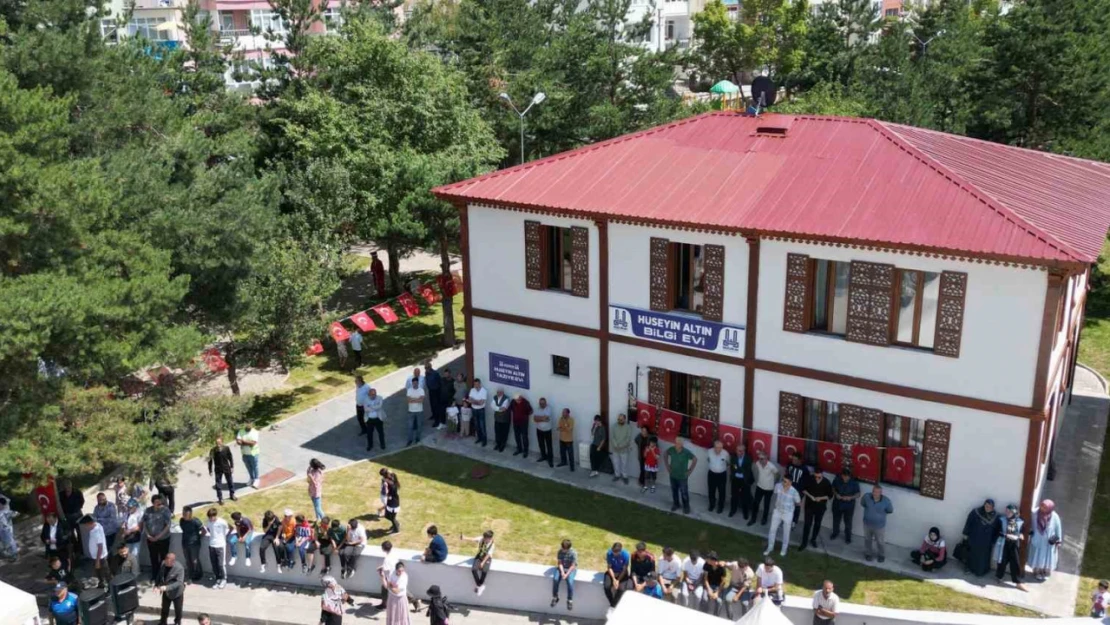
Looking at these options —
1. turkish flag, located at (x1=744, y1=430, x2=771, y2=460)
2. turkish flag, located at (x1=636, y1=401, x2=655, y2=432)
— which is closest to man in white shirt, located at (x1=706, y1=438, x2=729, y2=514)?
turkish flag, located at (x1=744, y1=430, x2=771, y2=460)

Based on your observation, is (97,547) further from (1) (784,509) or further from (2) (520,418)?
(1) (784,509)

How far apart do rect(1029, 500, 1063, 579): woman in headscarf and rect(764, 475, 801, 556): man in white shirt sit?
3810mm

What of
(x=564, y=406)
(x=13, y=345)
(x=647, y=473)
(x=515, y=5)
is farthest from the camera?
(x=515, y=5)

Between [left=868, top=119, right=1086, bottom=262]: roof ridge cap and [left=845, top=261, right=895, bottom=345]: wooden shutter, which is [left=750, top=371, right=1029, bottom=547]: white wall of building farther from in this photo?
[left=868, top=119, right=1086, bottom=262]: roof ridge cap

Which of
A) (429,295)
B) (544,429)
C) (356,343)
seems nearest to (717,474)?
(544,429)

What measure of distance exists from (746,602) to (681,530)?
3465mm

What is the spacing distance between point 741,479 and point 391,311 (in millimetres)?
13526

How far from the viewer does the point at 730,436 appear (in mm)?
18938

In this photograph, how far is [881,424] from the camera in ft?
57.0

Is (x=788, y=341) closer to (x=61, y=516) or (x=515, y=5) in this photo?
(x=61, y=516)

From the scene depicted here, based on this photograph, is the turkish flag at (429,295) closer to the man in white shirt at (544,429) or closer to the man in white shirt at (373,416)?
the man in white shirt at (373,416)

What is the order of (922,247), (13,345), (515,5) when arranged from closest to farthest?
(13,345) → (922,247) → (515,5)

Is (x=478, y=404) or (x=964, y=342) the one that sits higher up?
(x=964, y=342)

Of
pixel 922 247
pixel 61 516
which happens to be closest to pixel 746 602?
pixel 922 247
